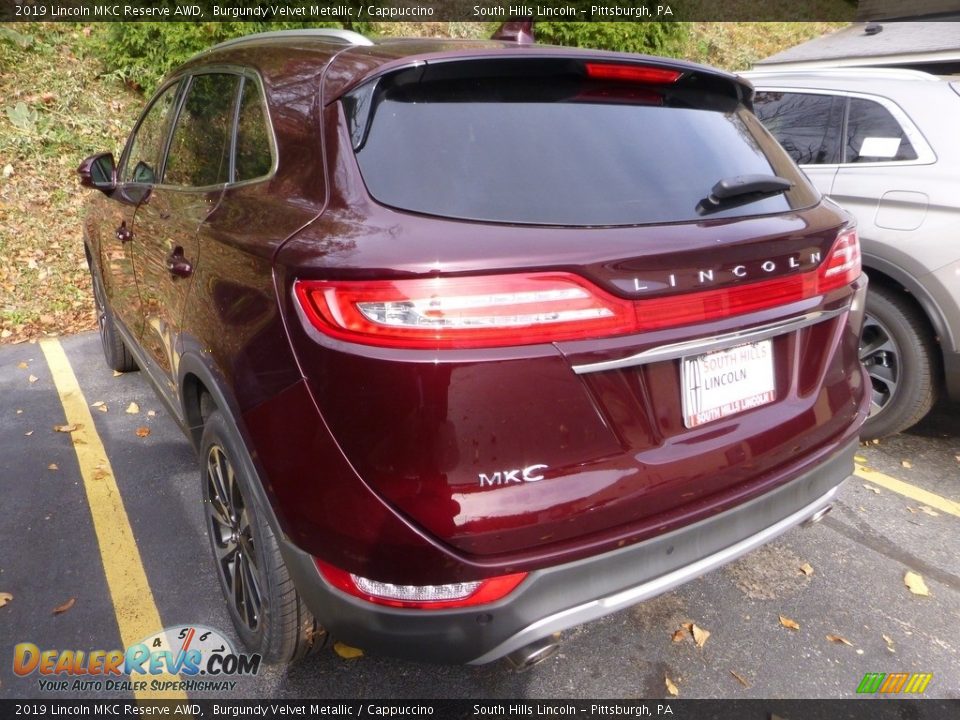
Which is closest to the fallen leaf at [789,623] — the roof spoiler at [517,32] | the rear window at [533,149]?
the rear window at [533,149]

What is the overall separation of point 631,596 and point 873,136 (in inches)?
125

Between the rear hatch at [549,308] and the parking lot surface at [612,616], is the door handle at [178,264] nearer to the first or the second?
the rear hatch at [549,308]

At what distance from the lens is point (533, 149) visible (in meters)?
1.72

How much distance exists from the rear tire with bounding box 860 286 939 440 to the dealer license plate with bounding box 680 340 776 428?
2.11 meters

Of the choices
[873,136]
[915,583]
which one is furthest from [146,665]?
[873,136]

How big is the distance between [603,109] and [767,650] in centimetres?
185

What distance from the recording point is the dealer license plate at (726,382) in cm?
169

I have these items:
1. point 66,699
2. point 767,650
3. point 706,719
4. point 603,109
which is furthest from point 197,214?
point 767,650

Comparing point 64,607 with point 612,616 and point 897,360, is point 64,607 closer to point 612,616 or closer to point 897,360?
point 612,616

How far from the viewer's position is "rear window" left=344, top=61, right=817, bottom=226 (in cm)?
161

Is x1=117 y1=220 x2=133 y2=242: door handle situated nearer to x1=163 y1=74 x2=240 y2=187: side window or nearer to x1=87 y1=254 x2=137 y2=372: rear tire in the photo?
x1=163 y1=74 x2=240 y2=187: side window

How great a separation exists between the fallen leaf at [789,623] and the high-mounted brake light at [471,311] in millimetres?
1520

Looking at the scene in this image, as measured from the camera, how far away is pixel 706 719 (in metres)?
2.07

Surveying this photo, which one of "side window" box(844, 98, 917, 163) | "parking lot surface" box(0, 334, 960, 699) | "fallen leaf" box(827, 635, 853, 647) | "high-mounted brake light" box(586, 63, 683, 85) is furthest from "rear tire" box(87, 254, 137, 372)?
"side window" box(844, 98, 917, 163)
